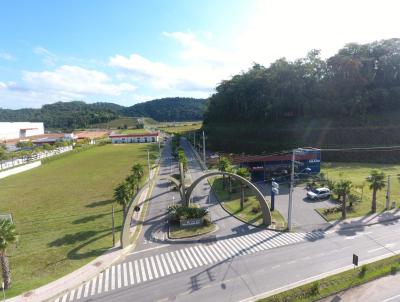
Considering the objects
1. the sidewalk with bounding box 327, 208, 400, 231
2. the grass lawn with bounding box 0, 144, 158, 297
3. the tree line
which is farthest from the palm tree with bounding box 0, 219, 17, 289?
the tree line

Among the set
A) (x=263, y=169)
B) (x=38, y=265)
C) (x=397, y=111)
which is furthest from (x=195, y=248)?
(x=397, y=111)

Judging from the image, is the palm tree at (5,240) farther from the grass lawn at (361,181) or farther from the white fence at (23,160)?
the white fence at (23,160)

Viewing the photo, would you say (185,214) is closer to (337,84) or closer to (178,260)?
(178,260)

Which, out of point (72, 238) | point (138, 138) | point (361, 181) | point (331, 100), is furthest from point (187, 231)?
point (138, 138)

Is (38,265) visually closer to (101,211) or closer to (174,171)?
(101,211)

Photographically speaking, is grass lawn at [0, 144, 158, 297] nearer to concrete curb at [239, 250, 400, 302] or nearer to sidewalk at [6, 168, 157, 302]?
sidewalk at [6, 168, 157, 302]

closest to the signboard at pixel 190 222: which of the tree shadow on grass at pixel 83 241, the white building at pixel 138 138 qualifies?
the tree shadow on grass at pixel 83 241
